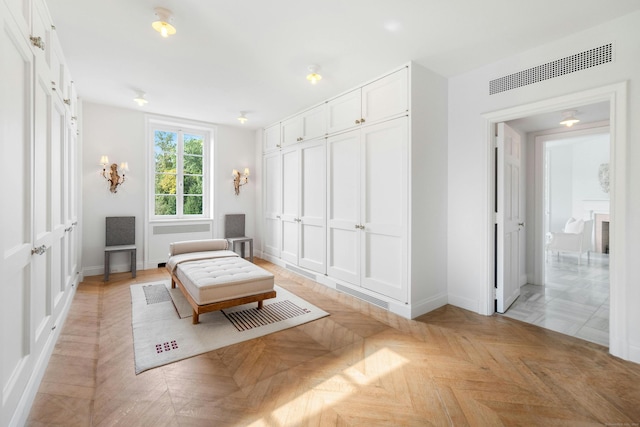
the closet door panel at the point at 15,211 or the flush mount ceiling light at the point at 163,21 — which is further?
the flush mount ceiling light at the point at 163,21

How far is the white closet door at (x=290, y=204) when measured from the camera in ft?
16.1

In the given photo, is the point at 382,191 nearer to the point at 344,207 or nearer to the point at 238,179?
the point at 344,207

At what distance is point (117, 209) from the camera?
4.84 m

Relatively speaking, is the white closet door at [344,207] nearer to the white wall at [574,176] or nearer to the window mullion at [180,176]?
the window mullion at [180,176]

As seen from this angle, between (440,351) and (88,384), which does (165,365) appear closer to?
(88,384)

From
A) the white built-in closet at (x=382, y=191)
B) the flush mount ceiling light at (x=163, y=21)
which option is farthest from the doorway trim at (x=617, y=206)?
the flush mount ceiling light at (x=163, y=21)

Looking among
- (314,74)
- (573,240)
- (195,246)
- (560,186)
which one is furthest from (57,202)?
(560,186)

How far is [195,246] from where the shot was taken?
421 cm

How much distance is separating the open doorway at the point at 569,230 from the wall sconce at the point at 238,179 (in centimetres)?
478

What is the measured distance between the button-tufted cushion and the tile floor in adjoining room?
9.18 feet

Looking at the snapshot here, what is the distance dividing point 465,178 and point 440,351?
1938mm

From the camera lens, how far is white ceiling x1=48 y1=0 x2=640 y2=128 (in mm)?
2217

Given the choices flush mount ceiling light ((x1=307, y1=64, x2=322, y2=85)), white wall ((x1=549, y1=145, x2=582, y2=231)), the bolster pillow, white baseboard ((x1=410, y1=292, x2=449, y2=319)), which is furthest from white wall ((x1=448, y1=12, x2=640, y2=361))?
white wall ((x1=549, y1=145, x2=582, y2=231))

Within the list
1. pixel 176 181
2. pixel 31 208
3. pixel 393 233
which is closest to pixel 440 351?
pixel 393 233
